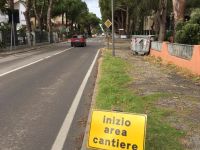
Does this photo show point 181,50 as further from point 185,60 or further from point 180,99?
point 180,99

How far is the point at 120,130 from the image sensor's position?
499 cm

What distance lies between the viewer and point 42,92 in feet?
39.7

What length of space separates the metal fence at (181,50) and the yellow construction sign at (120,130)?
42.2ft

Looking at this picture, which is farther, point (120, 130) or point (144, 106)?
point (144, 106)

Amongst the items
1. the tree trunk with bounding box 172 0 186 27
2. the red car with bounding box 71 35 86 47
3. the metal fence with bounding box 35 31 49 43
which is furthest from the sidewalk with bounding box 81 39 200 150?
the metal fence with bounding box 35 31 49 43

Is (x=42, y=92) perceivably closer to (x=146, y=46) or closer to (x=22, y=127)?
(x=22, y=127)

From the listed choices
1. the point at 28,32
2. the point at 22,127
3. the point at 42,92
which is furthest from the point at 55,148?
the point at 28,32

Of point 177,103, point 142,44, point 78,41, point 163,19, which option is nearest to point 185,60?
point 177,103

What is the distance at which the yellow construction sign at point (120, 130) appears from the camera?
16.2ft

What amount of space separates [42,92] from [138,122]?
748cm

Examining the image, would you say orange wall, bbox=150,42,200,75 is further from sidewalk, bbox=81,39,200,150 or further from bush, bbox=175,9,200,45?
bush, bbox=175,9,200,45

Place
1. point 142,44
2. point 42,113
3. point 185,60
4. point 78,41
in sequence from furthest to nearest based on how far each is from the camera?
point 78,41, point 142,44, point 185,60, point 42,113

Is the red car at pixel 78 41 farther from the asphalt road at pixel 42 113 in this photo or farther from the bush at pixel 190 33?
the asphalt road at pixel 42 113

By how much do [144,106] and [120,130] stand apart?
417 centimetres
